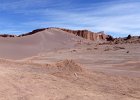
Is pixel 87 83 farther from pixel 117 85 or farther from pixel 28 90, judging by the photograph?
pixel 28 90

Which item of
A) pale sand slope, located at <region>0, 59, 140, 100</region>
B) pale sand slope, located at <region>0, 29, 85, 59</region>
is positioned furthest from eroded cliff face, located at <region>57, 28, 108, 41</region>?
pale sand slope, located at <region>0, 59, 140, 100</region>

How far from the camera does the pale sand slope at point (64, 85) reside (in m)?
10.6

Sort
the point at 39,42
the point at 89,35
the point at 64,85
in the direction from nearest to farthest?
the point at 64,85
the point at 39,42
the point at 89,35

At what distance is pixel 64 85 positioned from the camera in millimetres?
12383

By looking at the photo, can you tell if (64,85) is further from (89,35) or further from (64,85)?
(89,35)

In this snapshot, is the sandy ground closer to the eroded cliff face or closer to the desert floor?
the desert floor

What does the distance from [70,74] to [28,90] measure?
3.65 meters

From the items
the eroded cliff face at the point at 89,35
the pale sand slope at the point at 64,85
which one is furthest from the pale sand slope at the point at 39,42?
the pale sand slope at the point at 64,85

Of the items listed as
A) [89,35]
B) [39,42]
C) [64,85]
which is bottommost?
[64,85]

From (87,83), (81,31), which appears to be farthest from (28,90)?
(81,31)

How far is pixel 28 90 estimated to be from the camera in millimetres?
11250

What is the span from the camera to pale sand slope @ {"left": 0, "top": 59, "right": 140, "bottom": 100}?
10633 millimetres

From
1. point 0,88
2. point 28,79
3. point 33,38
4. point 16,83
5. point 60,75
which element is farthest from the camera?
point 33,38

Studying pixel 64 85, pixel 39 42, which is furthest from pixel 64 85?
pixel 39 42
